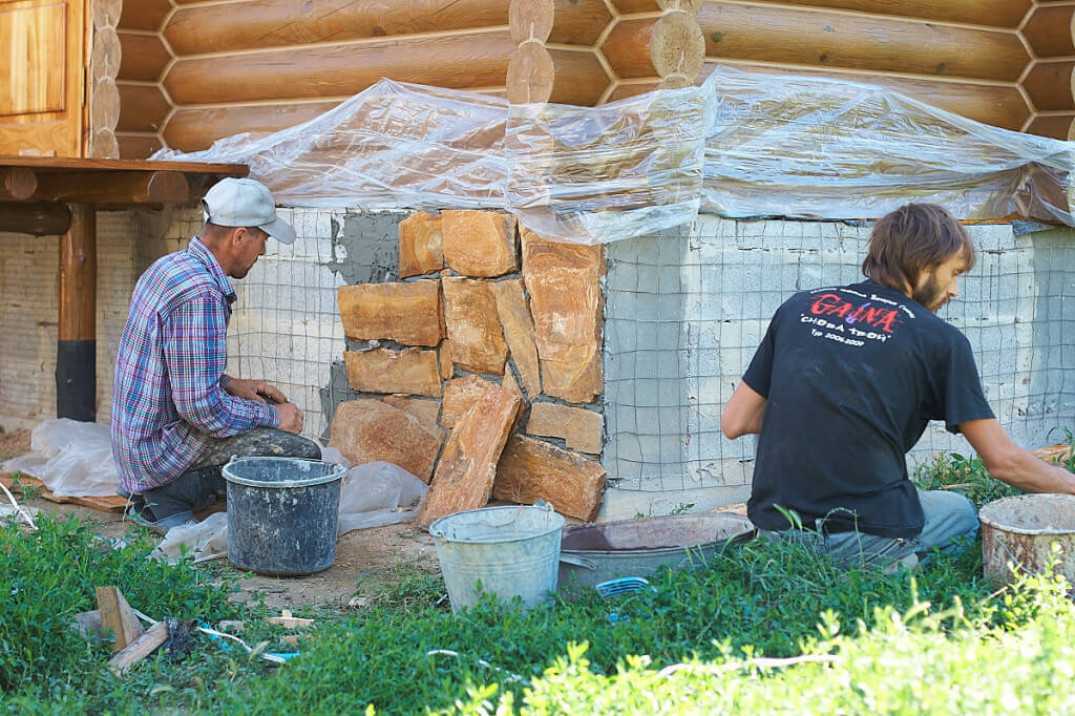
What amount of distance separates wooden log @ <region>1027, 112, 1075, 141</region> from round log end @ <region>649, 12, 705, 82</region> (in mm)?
2526

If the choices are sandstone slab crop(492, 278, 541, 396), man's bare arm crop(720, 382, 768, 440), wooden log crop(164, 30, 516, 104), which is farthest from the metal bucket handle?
wooden log crop(164, 30, 516, 104)

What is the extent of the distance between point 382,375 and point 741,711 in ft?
13.7

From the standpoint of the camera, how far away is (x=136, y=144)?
324 inches

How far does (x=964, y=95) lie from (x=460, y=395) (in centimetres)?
320

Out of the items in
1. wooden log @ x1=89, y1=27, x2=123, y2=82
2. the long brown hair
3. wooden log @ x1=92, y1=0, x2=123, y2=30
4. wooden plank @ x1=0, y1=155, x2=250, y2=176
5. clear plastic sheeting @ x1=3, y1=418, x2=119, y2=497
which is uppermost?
wooden log @ x1=92, y1=0, x2=123, y2=30

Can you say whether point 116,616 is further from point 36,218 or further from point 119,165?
point 36,218

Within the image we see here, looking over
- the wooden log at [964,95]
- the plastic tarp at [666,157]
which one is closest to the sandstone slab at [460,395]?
the plastic tarp at [666,157]

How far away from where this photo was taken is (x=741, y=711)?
298 centimetres

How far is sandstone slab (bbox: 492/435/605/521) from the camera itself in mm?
5957

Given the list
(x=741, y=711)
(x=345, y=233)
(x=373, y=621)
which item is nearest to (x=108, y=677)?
(x=373, y=621)

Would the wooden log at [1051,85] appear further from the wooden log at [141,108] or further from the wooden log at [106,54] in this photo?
the wooden log at [106,54]

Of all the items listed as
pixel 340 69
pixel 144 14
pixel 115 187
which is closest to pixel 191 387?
pixel 115 187

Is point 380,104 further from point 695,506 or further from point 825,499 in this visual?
point 825,499

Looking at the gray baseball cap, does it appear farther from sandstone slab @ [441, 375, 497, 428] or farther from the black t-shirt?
the black t-shirt
